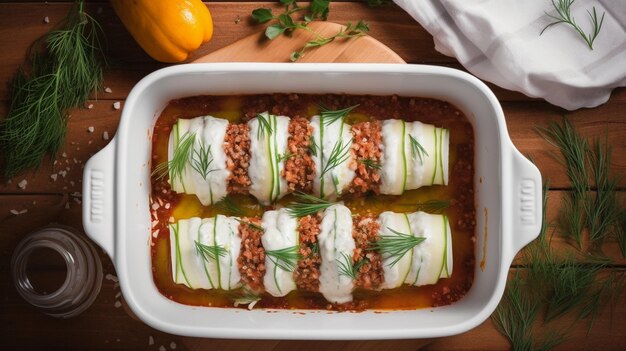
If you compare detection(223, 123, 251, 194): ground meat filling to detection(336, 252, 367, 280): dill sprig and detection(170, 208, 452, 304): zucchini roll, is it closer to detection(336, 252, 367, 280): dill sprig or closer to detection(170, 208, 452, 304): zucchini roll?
detection(170, 208, 452, 304): zucchini roll

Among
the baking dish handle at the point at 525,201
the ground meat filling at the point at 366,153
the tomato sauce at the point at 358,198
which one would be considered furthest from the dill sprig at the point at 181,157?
the baking dish handle at the point at 525,201

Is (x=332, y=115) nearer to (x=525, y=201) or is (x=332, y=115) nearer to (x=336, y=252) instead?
(x=336, y=252)

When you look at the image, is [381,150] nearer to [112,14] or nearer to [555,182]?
[555,182]

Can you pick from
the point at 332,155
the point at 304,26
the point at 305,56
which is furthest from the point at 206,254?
the point at 304,26

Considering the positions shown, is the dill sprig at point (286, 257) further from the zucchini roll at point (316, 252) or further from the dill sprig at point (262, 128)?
the dill sprig at point (262, 128)

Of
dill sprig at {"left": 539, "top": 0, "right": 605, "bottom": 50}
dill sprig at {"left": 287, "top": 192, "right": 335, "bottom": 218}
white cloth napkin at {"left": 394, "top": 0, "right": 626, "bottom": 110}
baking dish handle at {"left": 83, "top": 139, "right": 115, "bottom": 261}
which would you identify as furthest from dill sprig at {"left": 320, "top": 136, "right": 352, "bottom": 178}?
dill sprig at {"left": 539, "top": 0, "right": 605, "bottom": 50}

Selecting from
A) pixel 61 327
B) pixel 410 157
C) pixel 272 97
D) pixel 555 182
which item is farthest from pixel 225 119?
pixel 555 182
